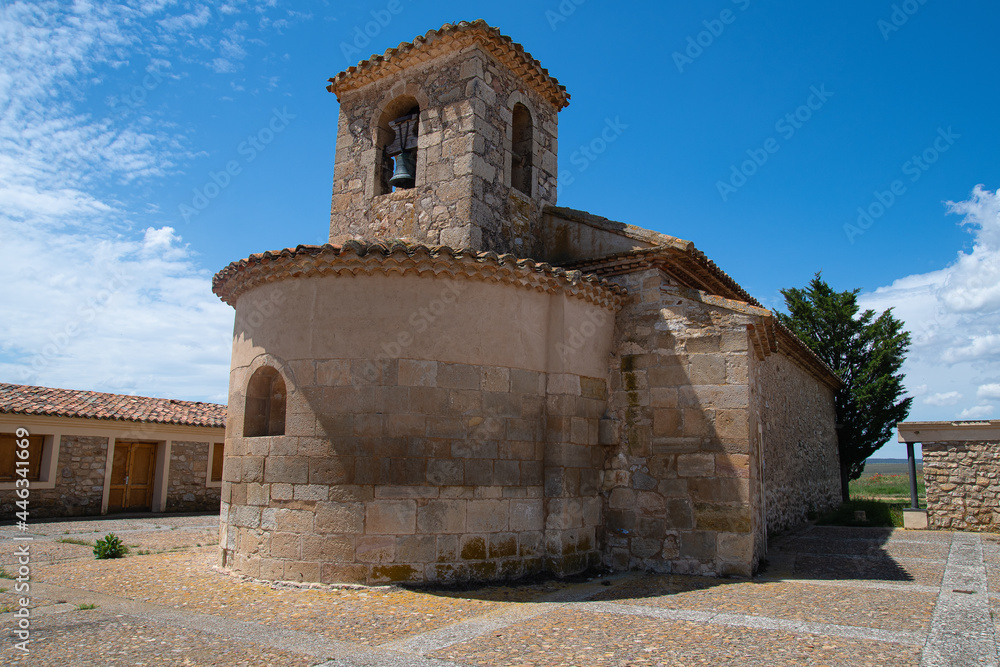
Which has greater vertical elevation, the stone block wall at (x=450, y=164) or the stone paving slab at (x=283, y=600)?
the stone block wall at (x=450, y=164)

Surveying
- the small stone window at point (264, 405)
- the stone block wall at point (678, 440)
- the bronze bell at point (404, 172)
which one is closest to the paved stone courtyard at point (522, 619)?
the stone block wall at point (678, 440)

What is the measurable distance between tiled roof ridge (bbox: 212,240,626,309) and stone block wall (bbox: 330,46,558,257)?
148 cm

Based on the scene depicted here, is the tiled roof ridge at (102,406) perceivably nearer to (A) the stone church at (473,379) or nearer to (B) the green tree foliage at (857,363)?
(A) the stone church at (473,379)

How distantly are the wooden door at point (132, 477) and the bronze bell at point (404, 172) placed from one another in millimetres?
11582

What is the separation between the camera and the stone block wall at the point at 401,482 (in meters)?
6.86

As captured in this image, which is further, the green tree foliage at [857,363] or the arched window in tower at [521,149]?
the green tree foliage at [857,363]

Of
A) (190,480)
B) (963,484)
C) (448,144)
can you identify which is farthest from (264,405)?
(963,484)

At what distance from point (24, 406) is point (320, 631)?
13.0 meters

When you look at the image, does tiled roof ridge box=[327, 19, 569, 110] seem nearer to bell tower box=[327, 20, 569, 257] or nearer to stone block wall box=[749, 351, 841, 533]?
bell tower box=[327, 20, 569, 257]

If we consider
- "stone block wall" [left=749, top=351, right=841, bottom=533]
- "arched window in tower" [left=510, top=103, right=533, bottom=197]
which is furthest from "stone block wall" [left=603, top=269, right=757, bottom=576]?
"arched window in tower" [left=510, top=103, right=533, bottom=197]

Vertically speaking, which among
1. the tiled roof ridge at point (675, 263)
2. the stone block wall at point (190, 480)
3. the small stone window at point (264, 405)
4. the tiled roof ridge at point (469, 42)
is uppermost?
the tiled roof ridge at point (469, 42)

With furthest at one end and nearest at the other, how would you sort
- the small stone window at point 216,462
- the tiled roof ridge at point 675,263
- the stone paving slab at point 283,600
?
the small stone window at point 216,462
the tiled roof ridge at point 675,263
the stone paving slab at point 283,600

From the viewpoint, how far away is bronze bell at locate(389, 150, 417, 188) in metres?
9.56

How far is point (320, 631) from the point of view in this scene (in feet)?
17.3
